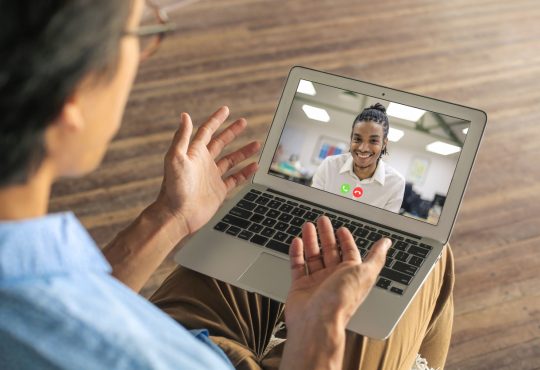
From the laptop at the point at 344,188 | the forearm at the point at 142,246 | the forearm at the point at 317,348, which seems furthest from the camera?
the laptop at the point at 344,188

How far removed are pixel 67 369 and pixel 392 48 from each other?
247 centimetres

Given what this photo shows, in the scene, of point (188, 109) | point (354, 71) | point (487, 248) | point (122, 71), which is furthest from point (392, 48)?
point (122, 71)

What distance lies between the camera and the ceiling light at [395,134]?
138cm

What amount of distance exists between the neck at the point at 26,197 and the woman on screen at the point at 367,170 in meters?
0.76

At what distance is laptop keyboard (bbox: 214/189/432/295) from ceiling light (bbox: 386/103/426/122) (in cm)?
21

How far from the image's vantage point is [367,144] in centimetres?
141

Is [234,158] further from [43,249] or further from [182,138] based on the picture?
[43,249]

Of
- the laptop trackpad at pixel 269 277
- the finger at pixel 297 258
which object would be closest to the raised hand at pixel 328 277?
the finger at pixel 297 258

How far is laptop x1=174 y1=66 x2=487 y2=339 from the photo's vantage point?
1.28 metres

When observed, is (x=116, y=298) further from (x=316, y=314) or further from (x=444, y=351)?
(x=444, y=351)

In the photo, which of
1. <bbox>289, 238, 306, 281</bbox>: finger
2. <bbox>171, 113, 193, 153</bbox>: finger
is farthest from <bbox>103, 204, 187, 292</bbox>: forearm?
<bbox>289, 238, 306, 281</bbox>: finger

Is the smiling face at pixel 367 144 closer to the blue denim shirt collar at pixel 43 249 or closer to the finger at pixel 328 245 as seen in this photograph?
the finger at pixel 328 245

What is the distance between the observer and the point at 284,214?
1384 mm

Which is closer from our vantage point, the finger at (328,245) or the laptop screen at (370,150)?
the finger at (328,245)
